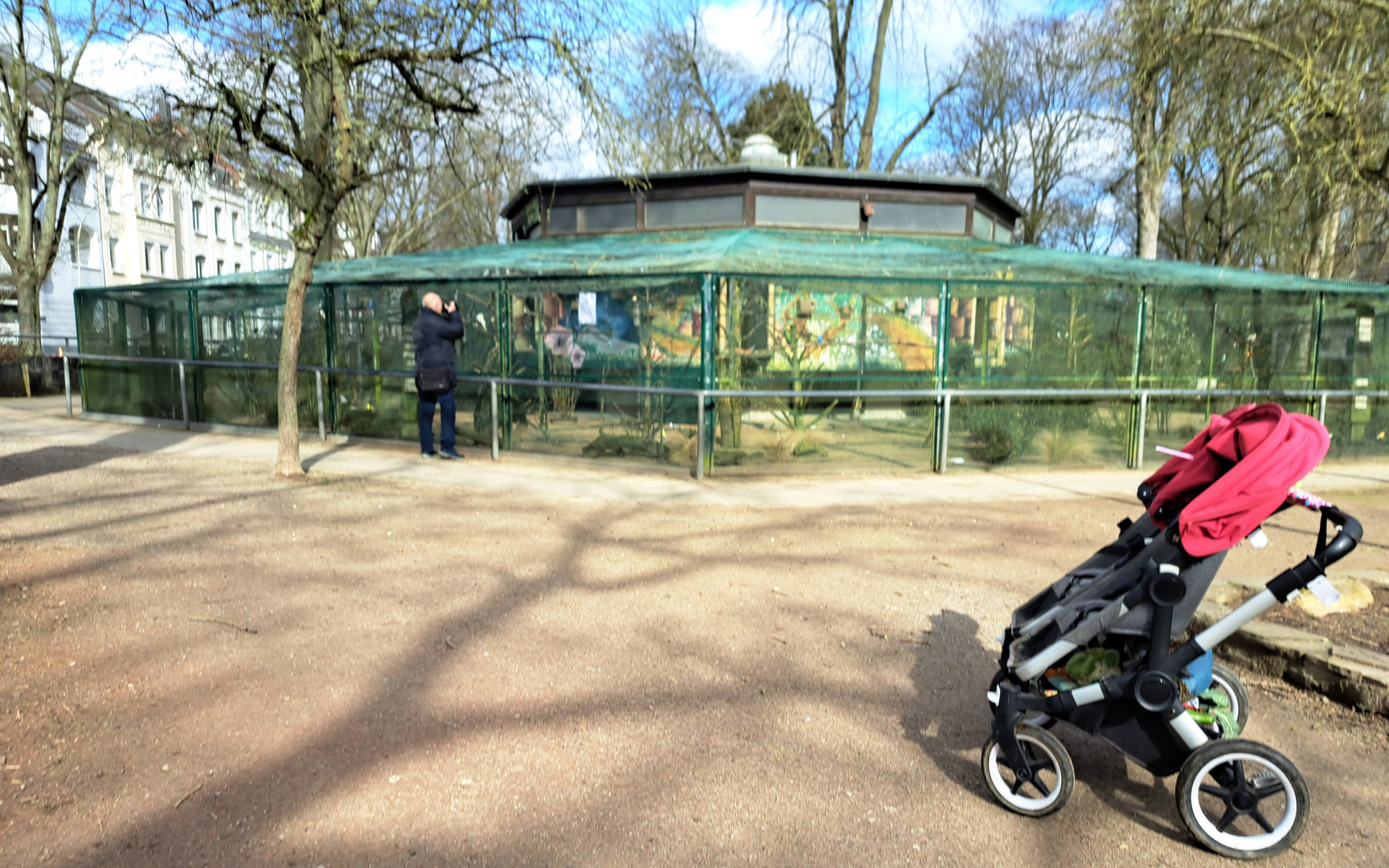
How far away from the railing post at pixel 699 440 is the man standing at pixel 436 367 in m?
3.06

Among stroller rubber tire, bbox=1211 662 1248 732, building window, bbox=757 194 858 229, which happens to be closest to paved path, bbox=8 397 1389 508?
stroller rubber tire, bbox=1211 662 1248 732

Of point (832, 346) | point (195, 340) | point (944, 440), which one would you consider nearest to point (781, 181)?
point (832, 346)

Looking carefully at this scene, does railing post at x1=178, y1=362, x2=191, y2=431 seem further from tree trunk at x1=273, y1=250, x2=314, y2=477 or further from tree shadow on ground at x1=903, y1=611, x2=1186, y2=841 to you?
tree shadow on ground at x1=903, y1=611, x2=1186, y2=841

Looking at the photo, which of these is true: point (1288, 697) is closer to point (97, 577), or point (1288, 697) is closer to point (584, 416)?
point (97, 577)

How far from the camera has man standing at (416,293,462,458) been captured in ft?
34.4

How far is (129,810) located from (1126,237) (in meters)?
47.8

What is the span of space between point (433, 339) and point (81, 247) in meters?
38.0

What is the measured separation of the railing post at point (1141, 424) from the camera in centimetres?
1076

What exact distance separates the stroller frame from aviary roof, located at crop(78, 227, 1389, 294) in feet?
23.0

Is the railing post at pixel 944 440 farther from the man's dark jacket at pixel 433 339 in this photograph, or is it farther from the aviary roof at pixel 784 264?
the man's dark jacket at pixel 433 339

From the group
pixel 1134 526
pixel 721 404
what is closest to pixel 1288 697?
pixel 1134 526

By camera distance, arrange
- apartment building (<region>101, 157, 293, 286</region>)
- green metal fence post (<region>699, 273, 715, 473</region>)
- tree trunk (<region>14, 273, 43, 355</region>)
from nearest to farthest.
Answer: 1. green metal fence post (<region>699, 273, 715, 473</region>)
2. tree trunk (<region>14, 273, 43, 355</region>)
3. apartment building (<region>101, 157, 293, 286</region>)

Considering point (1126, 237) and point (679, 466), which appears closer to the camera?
point (679, 466)

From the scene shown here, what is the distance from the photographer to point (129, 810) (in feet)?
9.67
